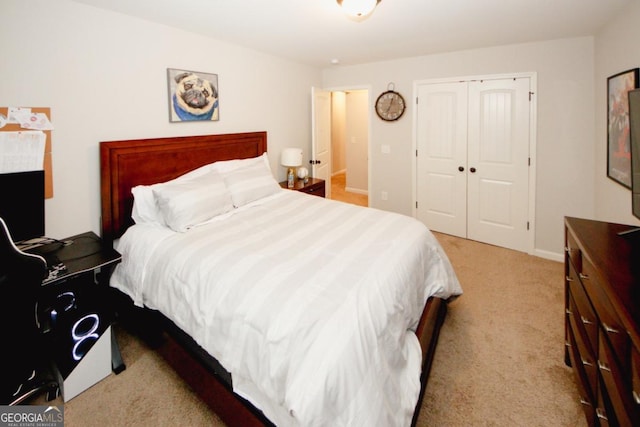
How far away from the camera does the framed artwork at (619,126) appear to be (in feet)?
7.64

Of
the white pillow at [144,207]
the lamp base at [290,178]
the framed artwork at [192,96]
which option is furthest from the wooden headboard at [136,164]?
the lamp base at [290,178]

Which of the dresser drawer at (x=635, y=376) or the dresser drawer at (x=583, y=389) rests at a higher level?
the dresser drawer at (x=635, y=376)

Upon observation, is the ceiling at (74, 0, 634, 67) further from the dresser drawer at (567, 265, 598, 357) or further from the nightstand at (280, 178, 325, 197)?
the dresser drawer at (567, 265, 598, 357)

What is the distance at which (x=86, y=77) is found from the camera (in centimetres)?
236

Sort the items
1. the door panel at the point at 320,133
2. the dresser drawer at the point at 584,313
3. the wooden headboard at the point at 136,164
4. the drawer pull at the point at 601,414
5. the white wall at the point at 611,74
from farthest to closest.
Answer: the door panel at the point at 320,133 → the wooden headboard at the point at 136,164 → the white wall at the point at 611,74 → the dresser drawer at the point at 584,313 → the drawer pull at the point at 601,414

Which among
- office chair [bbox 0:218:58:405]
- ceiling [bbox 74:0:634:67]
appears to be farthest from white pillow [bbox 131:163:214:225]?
ceiling [bbox 74:0:634:67]

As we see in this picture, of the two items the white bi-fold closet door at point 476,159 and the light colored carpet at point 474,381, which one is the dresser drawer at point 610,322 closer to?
the light colored carpet at point 474,381

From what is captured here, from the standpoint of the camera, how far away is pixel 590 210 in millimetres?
3422

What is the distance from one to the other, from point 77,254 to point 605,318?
2763mm

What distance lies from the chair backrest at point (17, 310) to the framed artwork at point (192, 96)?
185 cm

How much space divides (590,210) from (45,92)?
4973 millimetres

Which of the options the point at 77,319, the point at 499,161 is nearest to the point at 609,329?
the point at 77,319

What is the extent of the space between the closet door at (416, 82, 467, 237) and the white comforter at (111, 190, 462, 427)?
2.09 meters

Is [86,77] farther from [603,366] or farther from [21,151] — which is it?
[603,366]
